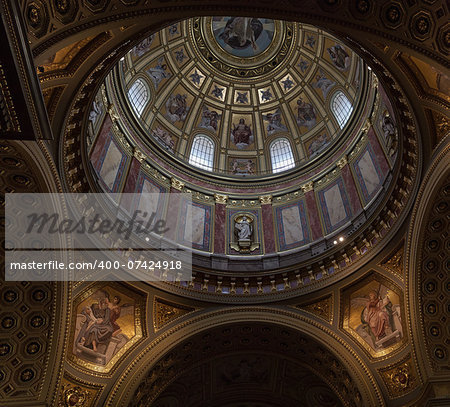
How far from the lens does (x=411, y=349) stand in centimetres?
1659

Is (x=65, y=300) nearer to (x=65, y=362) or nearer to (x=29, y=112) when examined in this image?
(x=65, y=362)

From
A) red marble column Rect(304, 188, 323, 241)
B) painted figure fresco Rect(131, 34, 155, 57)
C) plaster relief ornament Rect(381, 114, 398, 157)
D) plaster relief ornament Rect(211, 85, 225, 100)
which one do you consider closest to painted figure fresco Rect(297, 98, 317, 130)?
plaster relief ornament Rect(211, 85, 225, 100)

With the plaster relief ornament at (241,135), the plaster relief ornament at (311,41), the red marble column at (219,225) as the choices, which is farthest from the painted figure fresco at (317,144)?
the red marble column at (219,225)

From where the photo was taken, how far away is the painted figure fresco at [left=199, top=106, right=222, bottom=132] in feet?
94.5

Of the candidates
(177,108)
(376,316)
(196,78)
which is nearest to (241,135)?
(177,108)

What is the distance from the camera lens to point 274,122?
2903 centimetres

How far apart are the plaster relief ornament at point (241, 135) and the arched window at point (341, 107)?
571cm

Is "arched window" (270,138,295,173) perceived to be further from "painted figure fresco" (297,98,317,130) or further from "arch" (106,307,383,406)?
"arch" (106,307,383,406)

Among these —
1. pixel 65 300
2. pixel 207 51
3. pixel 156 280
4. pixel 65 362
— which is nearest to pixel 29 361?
pixel 65 362

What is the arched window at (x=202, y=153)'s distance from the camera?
26.8m

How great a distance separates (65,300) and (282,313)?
9.00m

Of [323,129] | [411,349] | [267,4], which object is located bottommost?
[411,349]

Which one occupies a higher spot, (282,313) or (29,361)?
(282,313)

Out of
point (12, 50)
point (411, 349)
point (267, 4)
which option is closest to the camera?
point (12, 50)
